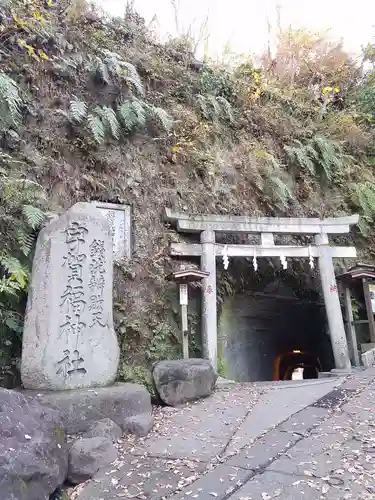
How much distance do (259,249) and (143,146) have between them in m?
3.55

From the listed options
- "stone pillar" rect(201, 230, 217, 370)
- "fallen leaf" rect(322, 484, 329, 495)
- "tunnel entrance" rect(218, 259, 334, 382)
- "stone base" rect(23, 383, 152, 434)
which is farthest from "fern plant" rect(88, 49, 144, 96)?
"fallen leaf" rect(322, 484, 329, 495)

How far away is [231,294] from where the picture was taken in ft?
32.3

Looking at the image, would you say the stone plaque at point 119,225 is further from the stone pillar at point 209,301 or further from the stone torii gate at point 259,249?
the stone pillar at point 209,301

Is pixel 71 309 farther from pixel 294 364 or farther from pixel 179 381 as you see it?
pixel 294 364

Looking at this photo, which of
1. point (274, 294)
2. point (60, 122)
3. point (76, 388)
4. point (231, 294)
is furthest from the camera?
point (274, 294)

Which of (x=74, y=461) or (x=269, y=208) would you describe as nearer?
(x=74, y=461)

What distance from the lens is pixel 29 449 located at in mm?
3289

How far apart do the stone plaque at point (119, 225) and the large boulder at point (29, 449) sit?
159 inches

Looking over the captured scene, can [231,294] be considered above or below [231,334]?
above

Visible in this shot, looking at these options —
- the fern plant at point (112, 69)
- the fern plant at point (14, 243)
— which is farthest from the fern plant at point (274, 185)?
the fern plant at point (14, 243)

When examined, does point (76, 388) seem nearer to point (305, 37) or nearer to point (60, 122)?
point (60, 122)

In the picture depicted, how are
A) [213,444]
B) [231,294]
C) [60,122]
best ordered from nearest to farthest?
[213,444] → [60,122] → [231,294]

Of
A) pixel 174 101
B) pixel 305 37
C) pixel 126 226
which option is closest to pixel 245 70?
pixel 174 101

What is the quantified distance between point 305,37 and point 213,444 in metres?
15.8
